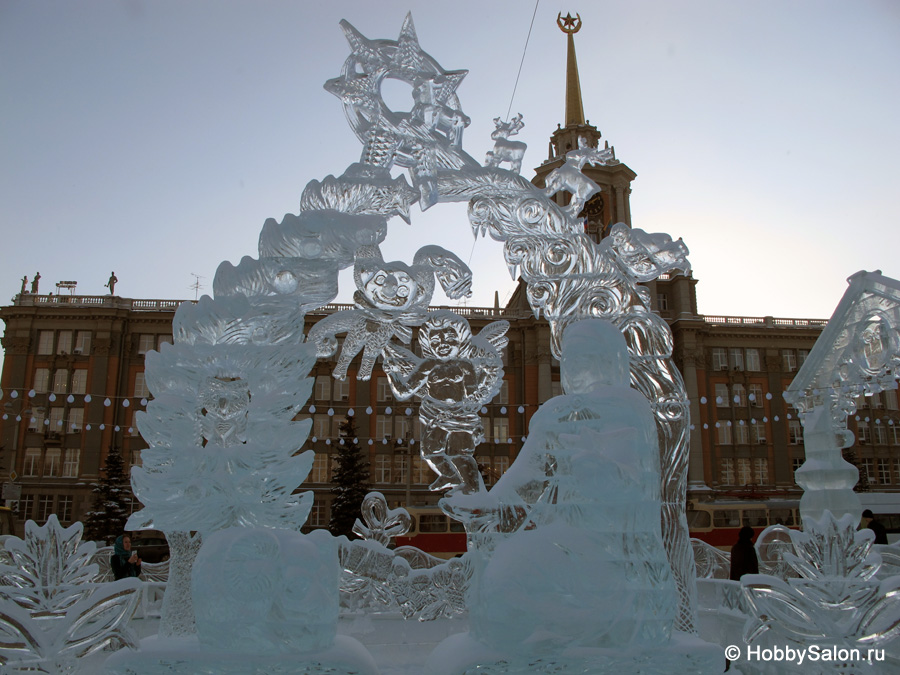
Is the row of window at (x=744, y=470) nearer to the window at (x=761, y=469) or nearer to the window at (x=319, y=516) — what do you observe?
the window at (x=761, y=469)

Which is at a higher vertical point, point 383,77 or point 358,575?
point 383,77

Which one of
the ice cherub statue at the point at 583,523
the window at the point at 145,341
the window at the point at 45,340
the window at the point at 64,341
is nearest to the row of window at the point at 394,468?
the window at the point at 145,341

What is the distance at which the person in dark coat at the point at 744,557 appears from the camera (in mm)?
6680

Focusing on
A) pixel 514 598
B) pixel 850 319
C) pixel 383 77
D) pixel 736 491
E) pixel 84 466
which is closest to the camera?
pixel 514 598

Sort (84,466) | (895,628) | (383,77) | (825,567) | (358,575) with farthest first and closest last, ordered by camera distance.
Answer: (84,466)
(358,575)
(383,77)
(825,567)
(895,628)

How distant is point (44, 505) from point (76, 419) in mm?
3989

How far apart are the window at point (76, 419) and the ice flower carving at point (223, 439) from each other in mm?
31457

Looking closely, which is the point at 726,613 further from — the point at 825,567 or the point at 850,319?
the point at 850,319

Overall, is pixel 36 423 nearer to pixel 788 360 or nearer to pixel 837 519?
pixel 837 519

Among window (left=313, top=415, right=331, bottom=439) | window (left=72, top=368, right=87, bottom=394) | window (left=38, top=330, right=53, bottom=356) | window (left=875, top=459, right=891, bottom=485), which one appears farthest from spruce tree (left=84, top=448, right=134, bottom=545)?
window (left=875, top=459, right=891, bottom=485)

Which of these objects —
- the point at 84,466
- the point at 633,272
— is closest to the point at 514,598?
the point at 633,272

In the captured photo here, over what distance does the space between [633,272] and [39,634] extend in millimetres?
4318

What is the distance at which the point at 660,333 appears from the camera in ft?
16.9

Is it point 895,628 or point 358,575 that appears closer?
point 895,628
